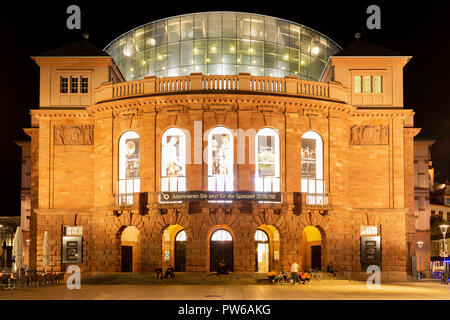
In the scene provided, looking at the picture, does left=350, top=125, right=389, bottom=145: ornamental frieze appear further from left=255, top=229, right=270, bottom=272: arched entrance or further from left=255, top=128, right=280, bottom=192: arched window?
left=255, top=229, right=270, bottom=272: arched entrance

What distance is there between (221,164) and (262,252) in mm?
9310

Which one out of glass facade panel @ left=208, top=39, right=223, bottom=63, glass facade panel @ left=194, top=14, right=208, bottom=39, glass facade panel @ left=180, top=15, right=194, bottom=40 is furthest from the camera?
glass facade panel @ left=180, top=15, right=194, bottom=40

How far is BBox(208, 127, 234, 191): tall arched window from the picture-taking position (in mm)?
44625

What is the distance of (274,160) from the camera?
1790 inches

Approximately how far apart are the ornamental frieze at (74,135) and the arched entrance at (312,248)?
18.5m

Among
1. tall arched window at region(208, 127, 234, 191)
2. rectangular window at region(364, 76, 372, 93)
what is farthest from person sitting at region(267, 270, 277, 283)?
rectangular window at region(364, 76, 372, 93)

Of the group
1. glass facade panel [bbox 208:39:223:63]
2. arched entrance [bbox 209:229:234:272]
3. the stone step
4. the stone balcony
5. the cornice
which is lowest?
the stone step

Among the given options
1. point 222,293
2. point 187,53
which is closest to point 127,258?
point 187,53

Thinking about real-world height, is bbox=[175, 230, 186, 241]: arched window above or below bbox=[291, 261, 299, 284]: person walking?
above

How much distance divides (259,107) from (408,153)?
1799 cm

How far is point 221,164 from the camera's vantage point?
44656 millimetres

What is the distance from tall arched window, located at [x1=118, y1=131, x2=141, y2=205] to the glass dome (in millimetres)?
10708

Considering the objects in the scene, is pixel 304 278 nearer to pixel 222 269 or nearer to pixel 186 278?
pixel 222 269

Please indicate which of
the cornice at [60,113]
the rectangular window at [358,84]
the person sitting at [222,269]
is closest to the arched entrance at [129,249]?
the cornice at [60,113]
